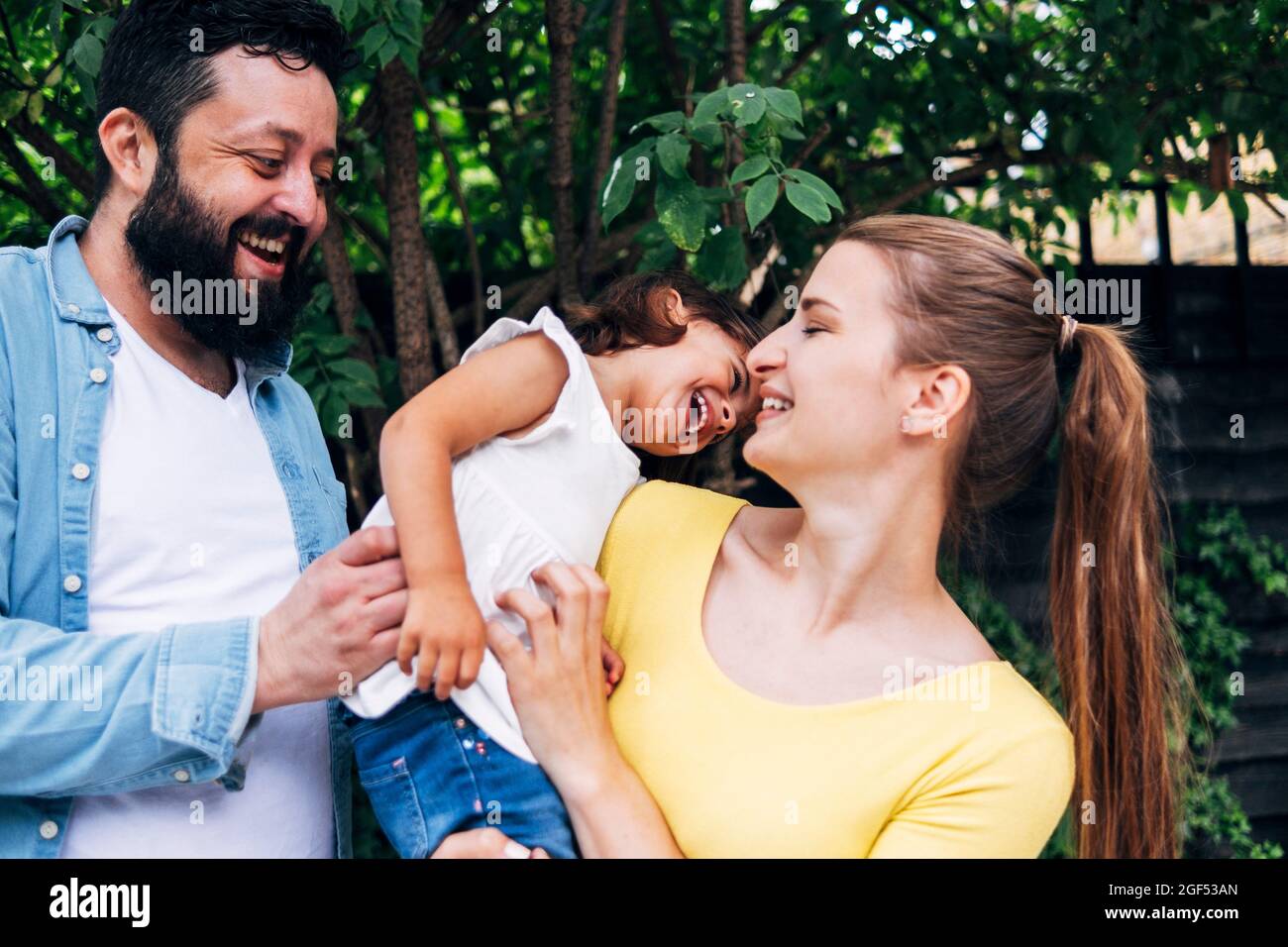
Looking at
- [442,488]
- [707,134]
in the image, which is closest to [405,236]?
[707,134]

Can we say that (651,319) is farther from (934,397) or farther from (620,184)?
(934,397)

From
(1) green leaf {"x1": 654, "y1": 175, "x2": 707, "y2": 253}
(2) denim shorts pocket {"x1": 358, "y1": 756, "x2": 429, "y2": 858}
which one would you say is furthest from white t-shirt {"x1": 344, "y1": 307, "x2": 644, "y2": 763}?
(1) green leaf {"x1": 654, "y1": 175, "x2": 707, "y2": 253}

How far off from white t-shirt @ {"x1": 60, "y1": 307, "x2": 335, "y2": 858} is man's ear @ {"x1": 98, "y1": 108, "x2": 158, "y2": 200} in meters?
0.20

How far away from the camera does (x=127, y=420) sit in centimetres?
156

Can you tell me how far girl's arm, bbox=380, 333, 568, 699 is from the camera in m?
1.38

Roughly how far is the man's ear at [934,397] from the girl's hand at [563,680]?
0.48m

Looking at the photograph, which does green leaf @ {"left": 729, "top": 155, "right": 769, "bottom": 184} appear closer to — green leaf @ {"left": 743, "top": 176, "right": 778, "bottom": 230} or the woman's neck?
green leaf @ {"left": 743, "top": 176, "right": 778, "bottom": 230}

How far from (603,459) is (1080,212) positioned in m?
1.76

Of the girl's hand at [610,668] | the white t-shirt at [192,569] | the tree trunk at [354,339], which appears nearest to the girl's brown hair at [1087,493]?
the girl's hand at [610,668]

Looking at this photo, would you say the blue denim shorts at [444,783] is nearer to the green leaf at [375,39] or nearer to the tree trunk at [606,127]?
the green leaf at [375,39]

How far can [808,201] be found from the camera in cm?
190

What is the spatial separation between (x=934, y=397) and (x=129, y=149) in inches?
48.0

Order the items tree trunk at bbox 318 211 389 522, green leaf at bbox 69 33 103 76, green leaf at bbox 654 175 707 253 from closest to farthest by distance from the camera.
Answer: green leaf at bbox 69 33 103 76 < green leaf at bbox 654 175 707 253 < tree trunk at bbox 318 211 389 522

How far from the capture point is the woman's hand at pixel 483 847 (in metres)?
1.44
